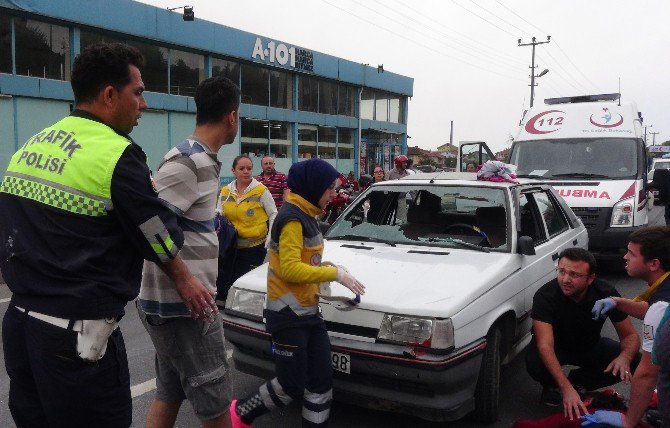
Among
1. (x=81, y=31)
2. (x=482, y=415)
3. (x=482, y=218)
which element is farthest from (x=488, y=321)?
(x=81, y=31)

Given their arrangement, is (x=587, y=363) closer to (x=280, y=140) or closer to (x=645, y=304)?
(x=645, y=304)

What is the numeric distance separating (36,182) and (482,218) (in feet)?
11.7

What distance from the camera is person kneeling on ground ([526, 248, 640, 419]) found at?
3.58m

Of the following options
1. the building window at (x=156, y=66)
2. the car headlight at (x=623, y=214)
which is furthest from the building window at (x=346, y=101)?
the car headlight at (x=623, y=214)

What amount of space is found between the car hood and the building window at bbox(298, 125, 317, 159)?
802 inches

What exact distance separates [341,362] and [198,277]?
42.9 inches

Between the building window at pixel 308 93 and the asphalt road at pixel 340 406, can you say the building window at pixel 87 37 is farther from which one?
the asphalt road at pixel 340 406

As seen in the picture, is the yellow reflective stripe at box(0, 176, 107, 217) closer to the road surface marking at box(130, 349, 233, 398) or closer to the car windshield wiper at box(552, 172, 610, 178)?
the road surface marking at box(130, 349, 233, 398)

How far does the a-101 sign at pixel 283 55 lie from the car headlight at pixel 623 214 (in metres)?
16.4

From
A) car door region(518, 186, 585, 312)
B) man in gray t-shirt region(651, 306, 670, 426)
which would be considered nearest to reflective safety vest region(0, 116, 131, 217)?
man in gray t-shirt region(651, 306, 670, 426)

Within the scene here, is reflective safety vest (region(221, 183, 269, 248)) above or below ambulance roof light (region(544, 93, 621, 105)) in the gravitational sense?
below

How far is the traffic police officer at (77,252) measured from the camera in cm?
177

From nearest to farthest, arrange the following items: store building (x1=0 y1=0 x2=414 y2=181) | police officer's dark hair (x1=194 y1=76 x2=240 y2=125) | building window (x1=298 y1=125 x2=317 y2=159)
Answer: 1. police officer's dark hair (x1=194 y1=76 x2=240 y2=125)
2. store building (x1=0 y1=0 x2=414 y2=181)
3. building window (x1=298 y1=125 x2=317 y2=159)

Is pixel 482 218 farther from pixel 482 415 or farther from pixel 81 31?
pixel 81 31
